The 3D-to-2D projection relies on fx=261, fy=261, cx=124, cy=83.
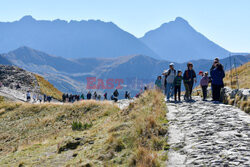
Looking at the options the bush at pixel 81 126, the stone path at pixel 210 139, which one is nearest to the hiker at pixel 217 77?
the stone path at pixel 210 139

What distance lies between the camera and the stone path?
245 inches

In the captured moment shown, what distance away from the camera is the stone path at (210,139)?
20.5 feet

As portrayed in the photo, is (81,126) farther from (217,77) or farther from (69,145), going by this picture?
(217,77)

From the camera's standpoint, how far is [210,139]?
7551mm

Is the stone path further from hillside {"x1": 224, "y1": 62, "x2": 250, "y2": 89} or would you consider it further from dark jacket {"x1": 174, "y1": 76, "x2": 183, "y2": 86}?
hillside {"x1": 224, "y1": 62, "x2": 250, "y2": 89}

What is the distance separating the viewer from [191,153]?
682 centimetres

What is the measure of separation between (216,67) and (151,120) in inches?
275

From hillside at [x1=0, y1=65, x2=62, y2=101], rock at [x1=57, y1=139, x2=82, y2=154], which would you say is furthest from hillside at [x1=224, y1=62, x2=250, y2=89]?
hillside at [x1=0, y1=65, x2=62, y2=101]

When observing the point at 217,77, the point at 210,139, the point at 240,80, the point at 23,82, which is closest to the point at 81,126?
the point at 217,77

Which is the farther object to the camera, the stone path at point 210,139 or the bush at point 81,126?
the bush at point 81,126

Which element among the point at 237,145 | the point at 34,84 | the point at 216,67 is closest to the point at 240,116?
the point at 237,145

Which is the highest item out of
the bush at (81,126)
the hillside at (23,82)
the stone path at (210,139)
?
the hillside at (23,82)

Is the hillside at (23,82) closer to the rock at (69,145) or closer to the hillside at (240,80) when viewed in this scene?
the hillside at (240,80)

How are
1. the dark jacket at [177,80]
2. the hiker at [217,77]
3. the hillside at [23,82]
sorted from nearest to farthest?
the hiker at [217,77] → the dark jacket at [177,80] → the hillside at [23,82]
